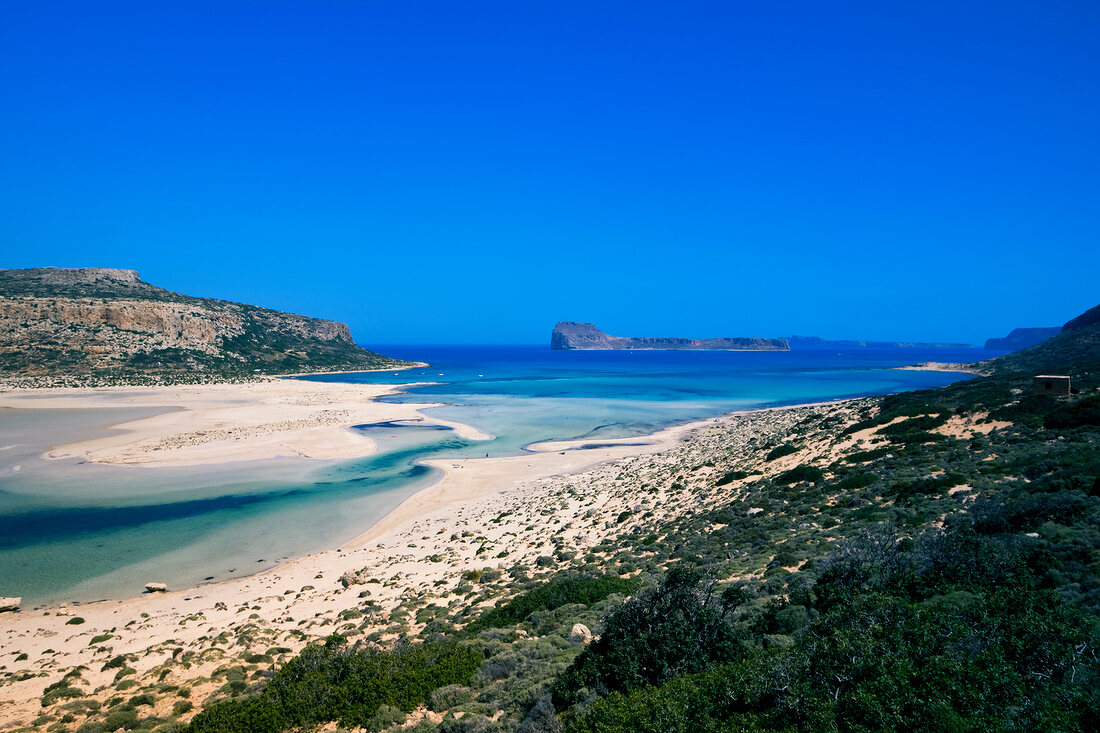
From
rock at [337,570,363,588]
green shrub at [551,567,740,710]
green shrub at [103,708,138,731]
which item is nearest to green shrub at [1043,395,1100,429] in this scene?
green shrub at [551,567,740,710]

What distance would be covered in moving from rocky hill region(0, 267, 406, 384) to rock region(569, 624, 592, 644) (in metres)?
88.0

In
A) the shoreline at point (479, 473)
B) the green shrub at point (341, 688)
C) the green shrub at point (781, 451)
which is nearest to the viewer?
the green shrub at point (341, 688)

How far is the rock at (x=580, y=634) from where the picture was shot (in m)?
10.3

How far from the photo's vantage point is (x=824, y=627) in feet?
26.0

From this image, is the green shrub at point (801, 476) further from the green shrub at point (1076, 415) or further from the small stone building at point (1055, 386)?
the small stone building at point (1055, 386)

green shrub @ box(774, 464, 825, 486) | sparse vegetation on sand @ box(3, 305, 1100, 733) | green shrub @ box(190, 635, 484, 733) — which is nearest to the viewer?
sparse vegetation on sand @ box(3, 305, 1100, 733)

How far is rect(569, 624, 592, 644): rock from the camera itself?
1029 cm

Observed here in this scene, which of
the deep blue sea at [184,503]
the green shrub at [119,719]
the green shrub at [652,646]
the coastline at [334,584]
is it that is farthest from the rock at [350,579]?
the green shrub at [652,646]

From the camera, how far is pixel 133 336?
93562mm

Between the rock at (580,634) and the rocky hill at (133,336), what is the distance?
289ft

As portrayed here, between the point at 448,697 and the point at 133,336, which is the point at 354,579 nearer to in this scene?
the point at 448,697

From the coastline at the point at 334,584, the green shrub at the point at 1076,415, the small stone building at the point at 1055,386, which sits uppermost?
the small stone building at the point at 1055,386

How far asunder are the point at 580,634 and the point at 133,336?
111874 mm

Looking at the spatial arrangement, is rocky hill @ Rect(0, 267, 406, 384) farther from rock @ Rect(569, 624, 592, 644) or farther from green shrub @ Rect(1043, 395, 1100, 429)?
green shrub @ Rect(1043, 395, 1100, 429)
